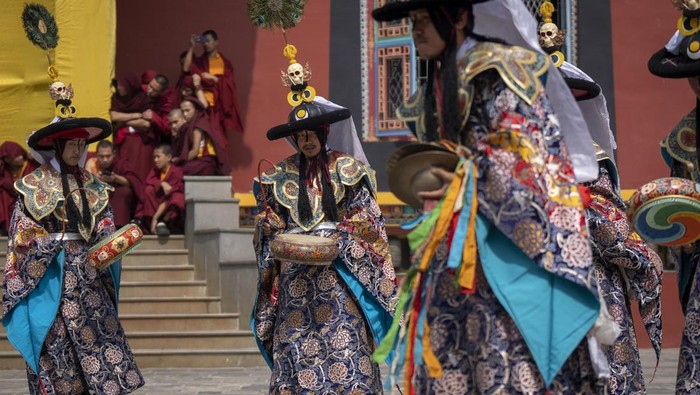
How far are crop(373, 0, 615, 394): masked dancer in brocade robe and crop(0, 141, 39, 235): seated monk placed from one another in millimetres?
9602

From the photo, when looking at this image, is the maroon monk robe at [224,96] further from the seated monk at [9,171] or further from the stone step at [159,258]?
the seated monk at [9,171]

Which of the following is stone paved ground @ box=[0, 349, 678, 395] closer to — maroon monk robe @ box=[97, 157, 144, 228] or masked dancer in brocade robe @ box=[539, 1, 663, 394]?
maroon monk robe @ box=[97, 157, 144, 228]

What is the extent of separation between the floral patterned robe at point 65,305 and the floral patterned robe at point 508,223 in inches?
158

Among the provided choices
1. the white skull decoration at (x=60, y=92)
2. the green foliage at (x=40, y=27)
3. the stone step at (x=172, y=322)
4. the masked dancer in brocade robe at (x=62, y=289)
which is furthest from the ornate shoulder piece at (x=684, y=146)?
the stone step at (x=172, y=322)

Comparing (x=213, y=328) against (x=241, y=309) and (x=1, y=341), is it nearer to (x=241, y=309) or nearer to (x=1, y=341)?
(x=241, y=309)

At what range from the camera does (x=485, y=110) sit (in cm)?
495

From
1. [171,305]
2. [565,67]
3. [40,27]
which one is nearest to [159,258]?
[171,305]

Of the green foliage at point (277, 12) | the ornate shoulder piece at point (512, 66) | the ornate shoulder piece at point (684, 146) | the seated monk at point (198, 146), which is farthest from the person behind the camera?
the seated monk at point (198, 146)

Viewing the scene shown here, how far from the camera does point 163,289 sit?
1324 cm

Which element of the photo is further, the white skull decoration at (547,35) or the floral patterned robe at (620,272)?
the white skull decoration at (547,35)

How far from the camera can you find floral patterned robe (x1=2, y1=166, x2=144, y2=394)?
8.49m

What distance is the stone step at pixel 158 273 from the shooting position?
44.1 ft

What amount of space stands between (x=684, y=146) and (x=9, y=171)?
8.93 m

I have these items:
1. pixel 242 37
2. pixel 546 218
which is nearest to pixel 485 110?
pixel 546 218
